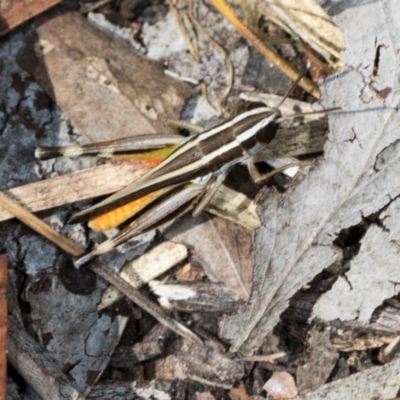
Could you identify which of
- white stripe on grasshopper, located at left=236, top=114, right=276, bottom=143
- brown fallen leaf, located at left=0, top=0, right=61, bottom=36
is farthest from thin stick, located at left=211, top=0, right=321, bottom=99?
brown fallen leaf, located at left=0, top=0, right=61, bottom=36

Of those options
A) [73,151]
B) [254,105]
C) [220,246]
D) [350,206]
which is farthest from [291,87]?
[73,151]

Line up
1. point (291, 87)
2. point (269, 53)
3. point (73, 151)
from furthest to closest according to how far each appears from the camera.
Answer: point (269, 53) → point (73, 151) → point (291, 87)

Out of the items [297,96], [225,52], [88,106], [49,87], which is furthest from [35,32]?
[297,96]

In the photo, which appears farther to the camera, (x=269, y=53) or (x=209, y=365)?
(x=269, y=53)

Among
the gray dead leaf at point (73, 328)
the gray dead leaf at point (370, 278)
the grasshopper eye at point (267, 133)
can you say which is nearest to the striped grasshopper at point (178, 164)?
the grasshopper eye at point (267, 133)

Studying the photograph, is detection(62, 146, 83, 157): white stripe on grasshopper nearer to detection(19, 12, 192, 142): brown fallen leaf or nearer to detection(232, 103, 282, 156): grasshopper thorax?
detection(19, 12, 192, 142): brown fallen leaf

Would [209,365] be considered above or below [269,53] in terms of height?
below

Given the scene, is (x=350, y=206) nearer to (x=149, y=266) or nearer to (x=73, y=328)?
(x=149, y=266)

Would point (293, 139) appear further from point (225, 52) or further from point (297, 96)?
point (225, 52)
